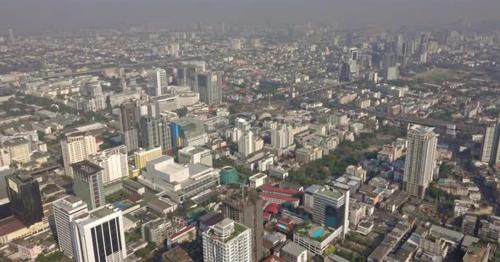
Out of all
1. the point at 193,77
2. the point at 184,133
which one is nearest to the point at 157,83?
the point at 193,77

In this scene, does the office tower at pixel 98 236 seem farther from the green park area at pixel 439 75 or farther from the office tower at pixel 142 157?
the green park area at pixel 439 75

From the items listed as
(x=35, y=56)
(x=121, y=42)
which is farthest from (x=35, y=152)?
(x=121, y=42)

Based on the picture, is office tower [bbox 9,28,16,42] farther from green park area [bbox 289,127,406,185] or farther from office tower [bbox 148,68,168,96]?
green park area [bbox 289,127,406,185]

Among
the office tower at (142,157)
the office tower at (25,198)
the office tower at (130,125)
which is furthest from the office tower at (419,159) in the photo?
the office tower at (25,198)

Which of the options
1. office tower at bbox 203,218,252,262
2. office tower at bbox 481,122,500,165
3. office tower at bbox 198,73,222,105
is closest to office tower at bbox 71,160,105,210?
office tower at bbox 203,218,252,262

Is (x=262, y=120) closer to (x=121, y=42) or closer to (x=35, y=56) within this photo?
(x=35, y=56)

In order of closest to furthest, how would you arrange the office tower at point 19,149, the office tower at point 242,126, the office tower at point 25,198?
the office tower at point 25,198 → the office tower at point 19,149 → the office tower at point 242,126
